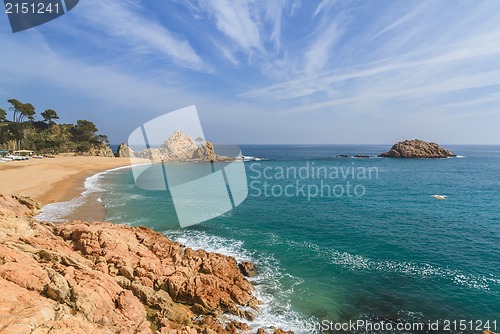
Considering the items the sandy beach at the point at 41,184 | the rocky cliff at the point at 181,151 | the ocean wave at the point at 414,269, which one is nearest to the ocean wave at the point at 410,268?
the ocean wave at the point at 414,269

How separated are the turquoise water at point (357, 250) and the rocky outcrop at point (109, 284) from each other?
9.59 ft

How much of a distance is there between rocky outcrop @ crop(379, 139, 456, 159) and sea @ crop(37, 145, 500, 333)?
99.5 m

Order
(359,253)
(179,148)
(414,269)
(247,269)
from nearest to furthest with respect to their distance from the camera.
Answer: (247,269), (414,269), (359,253), (179,148)

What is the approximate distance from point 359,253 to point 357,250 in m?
0.57

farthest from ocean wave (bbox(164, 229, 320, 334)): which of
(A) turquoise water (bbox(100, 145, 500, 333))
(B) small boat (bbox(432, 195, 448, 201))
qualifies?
(B) small boat (bbox(432, 195, 448, 201))

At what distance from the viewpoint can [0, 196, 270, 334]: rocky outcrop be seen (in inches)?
363

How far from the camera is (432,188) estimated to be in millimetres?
51031

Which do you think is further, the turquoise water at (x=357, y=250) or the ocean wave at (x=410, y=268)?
the ocean wave at (x=410, y=268)

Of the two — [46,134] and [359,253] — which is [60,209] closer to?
[359,253]

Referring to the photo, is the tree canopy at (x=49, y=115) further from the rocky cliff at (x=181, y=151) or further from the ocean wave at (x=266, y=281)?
the ocean wave at (x=266, y=281)

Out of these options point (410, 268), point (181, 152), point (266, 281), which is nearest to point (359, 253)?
point (410, 268)

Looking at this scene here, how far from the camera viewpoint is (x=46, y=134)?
105 meters

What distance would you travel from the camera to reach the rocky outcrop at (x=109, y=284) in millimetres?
9211

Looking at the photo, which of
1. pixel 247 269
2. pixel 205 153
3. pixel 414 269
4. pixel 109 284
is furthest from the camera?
pixel 205 153
